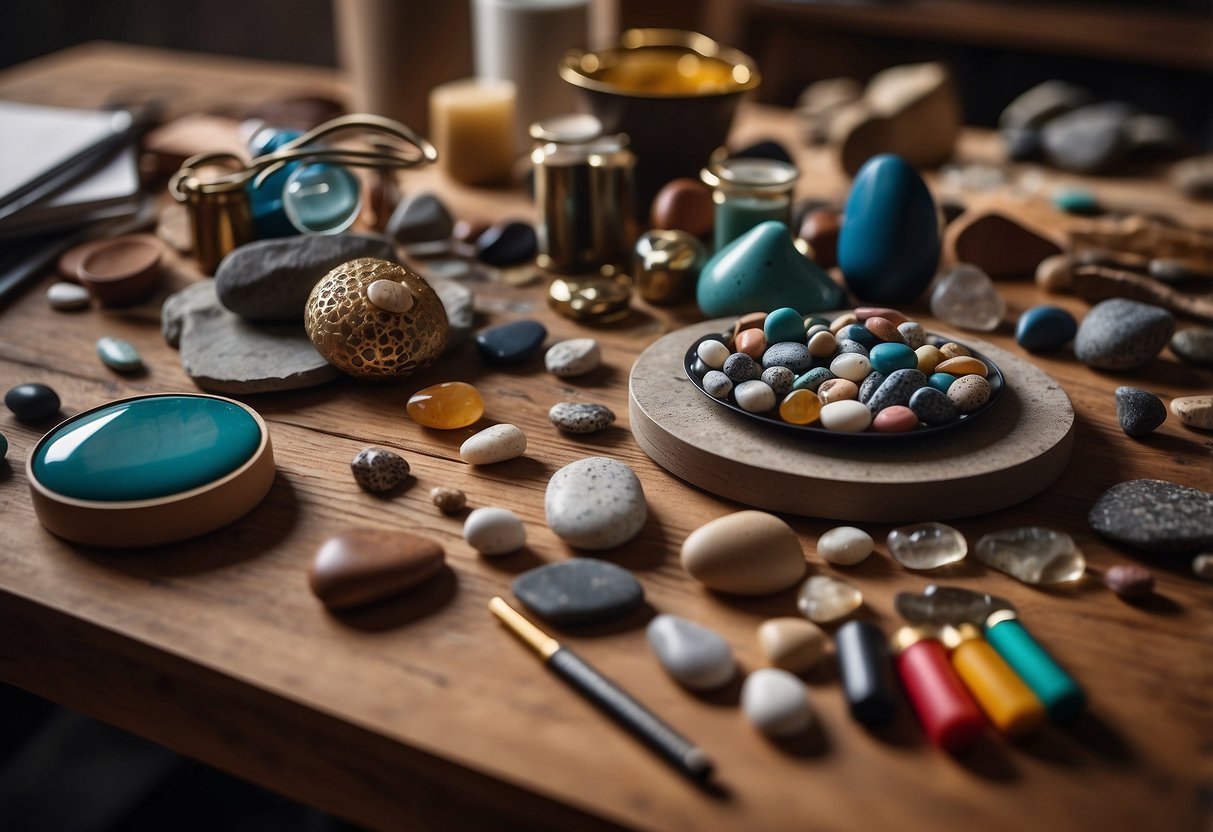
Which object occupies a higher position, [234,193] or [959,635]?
[234,193]

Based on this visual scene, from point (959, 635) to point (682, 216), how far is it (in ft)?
2.06

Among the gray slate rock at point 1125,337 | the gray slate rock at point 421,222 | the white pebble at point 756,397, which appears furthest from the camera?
the gray slate rock at point 421,222

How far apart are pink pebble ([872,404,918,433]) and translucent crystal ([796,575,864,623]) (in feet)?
0.42

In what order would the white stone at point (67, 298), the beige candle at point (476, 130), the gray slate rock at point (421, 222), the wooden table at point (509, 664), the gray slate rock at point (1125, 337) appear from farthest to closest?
the beige candle at point (476, 130) < the gray slate rock at point (421, 222) < the white stone at point (67, 298) < the gray slate rock at point (1125, 337) < the wooden table at point (509, 664)

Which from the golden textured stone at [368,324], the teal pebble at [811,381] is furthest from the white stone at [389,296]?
the teal pebble at [811,381]

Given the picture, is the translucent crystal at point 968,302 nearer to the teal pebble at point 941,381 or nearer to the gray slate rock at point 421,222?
the teal pebble at point 941,381

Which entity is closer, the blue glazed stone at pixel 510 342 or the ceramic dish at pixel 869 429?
the ceramic dish at pixel 869 429

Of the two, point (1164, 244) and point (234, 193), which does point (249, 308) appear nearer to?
point (234, 193)

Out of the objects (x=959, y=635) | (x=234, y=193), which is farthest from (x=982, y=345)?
(x=234, y=193)

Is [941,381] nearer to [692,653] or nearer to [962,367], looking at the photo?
[962,367]

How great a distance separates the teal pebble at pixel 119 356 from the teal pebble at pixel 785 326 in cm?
57

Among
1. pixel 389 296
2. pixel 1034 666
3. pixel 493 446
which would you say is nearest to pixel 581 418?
pixel 493 446

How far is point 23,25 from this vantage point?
245 centimetres

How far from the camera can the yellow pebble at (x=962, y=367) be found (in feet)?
2.47
